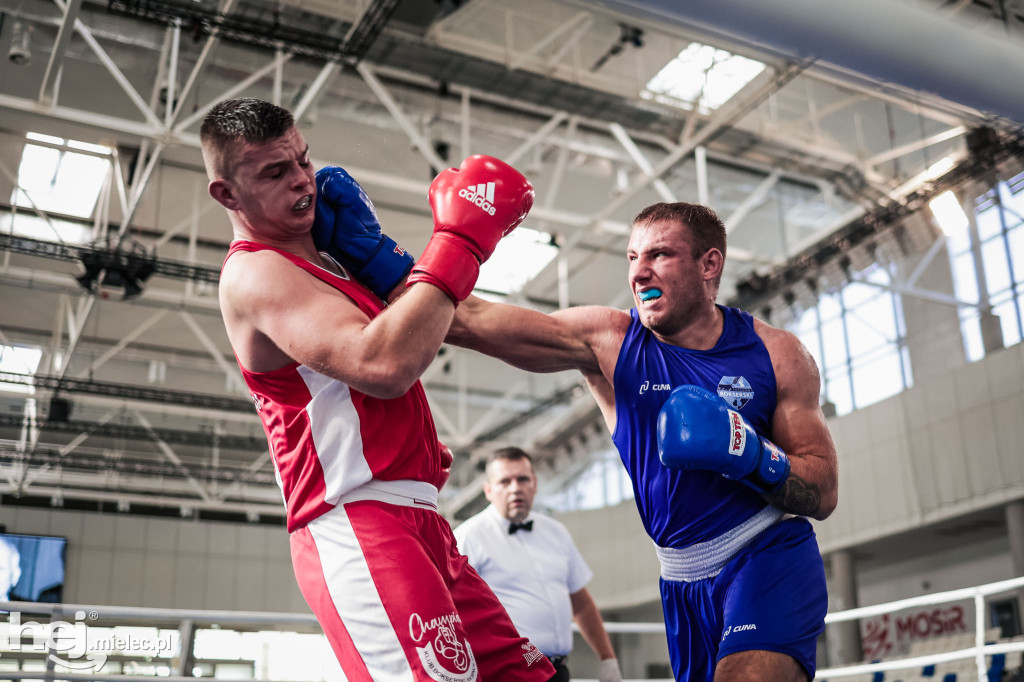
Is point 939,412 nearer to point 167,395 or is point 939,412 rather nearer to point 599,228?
point 599,228

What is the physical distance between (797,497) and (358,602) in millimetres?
1165

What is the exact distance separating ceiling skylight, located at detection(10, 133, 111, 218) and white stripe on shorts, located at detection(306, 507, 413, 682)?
9785 millimetres

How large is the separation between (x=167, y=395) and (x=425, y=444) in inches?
500

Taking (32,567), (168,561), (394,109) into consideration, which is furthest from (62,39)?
(168,561)

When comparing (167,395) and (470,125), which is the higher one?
(470,125)

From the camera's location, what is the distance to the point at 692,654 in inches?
95.8

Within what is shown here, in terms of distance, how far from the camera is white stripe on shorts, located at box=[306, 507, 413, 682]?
1652 millimetres

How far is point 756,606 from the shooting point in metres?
2.27

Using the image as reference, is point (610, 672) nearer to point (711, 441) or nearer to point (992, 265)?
point (711, 441)

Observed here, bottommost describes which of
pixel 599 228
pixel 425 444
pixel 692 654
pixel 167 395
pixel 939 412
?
pixel 692 654

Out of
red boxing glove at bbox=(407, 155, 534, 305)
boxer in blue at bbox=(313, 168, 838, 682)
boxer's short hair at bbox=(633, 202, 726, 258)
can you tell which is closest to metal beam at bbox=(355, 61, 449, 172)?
boxer's short hair at bbox=(633, 202, 726, 258)

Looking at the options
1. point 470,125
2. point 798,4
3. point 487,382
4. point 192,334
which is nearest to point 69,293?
point 192,334

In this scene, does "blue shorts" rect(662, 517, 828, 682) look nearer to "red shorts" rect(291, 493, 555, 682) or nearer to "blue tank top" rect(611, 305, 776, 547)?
"blue tank top" rect(611, 305, 776, 547)

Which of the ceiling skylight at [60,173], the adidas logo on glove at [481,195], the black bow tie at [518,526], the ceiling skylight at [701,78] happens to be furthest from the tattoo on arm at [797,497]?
the ceiling skylight at [60,173]
